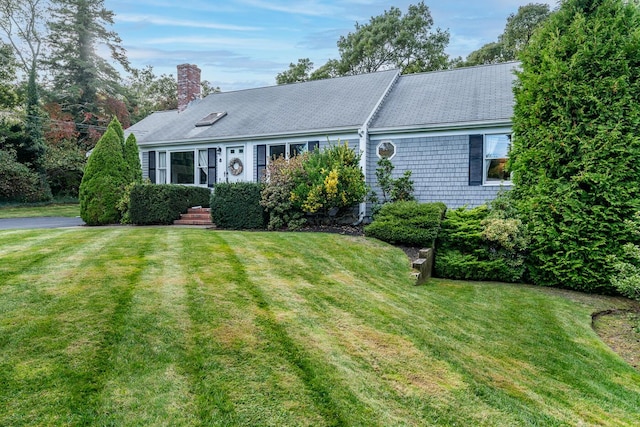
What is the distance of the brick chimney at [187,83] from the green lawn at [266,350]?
13924mm

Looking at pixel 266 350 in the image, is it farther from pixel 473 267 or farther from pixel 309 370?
pixel 473 267

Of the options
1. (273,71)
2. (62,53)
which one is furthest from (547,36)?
(62,53)

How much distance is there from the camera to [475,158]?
10.1 meters

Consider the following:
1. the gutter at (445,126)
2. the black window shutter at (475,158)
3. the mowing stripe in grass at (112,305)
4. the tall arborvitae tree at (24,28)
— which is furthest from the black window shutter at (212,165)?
the tall arborvitae tree at (24,28)

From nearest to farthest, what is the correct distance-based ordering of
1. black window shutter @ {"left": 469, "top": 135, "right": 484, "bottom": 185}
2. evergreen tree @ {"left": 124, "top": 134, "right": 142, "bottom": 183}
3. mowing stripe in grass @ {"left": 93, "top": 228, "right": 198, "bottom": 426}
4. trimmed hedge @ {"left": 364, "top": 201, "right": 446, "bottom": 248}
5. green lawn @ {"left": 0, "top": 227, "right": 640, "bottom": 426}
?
mowing stripe in grass @ {"left": 93, "top": 228, "right": 198, "bottom": 426}, green lawn @ {"left": 0, "top": 227, "right": 640, "bottom": 426}, trimmed hedge @ {"left": 364, "top": 201, "right": 446, "bottom": 248}, black window shutter @ {"left": 469, "top": 135, "right": 484, "bottom": 185}, evergreen tree @ {"left": 124, "top": 134, "right": 142, "bottom": 183}

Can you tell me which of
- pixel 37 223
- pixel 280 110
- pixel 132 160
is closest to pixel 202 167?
pixel 132 160

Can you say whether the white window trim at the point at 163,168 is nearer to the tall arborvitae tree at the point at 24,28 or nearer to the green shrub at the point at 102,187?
the green shrub at the point at 102,187

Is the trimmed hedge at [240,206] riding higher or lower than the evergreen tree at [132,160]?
lower

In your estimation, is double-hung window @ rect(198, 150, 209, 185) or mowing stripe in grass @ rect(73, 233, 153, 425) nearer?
mowing stripe in grass @ rect(73, 233, 153, 425)

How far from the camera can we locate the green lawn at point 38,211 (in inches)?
634

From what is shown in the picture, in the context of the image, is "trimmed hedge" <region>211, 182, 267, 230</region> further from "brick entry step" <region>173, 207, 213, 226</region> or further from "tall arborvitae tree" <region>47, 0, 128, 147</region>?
"tall arborvitae tree" <region>47, 0, 128, 147</region>

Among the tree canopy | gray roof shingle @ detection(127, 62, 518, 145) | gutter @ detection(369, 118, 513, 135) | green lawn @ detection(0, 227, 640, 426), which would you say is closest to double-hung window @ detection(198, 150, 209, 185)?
gray roof shingle @ detection(127, 62, 518, 145)

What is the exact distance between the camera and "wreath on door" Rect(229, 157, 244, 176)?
13.5 meters

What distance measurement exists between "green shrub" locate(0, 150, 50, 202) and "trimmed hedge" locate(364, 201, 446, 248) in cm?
1833
